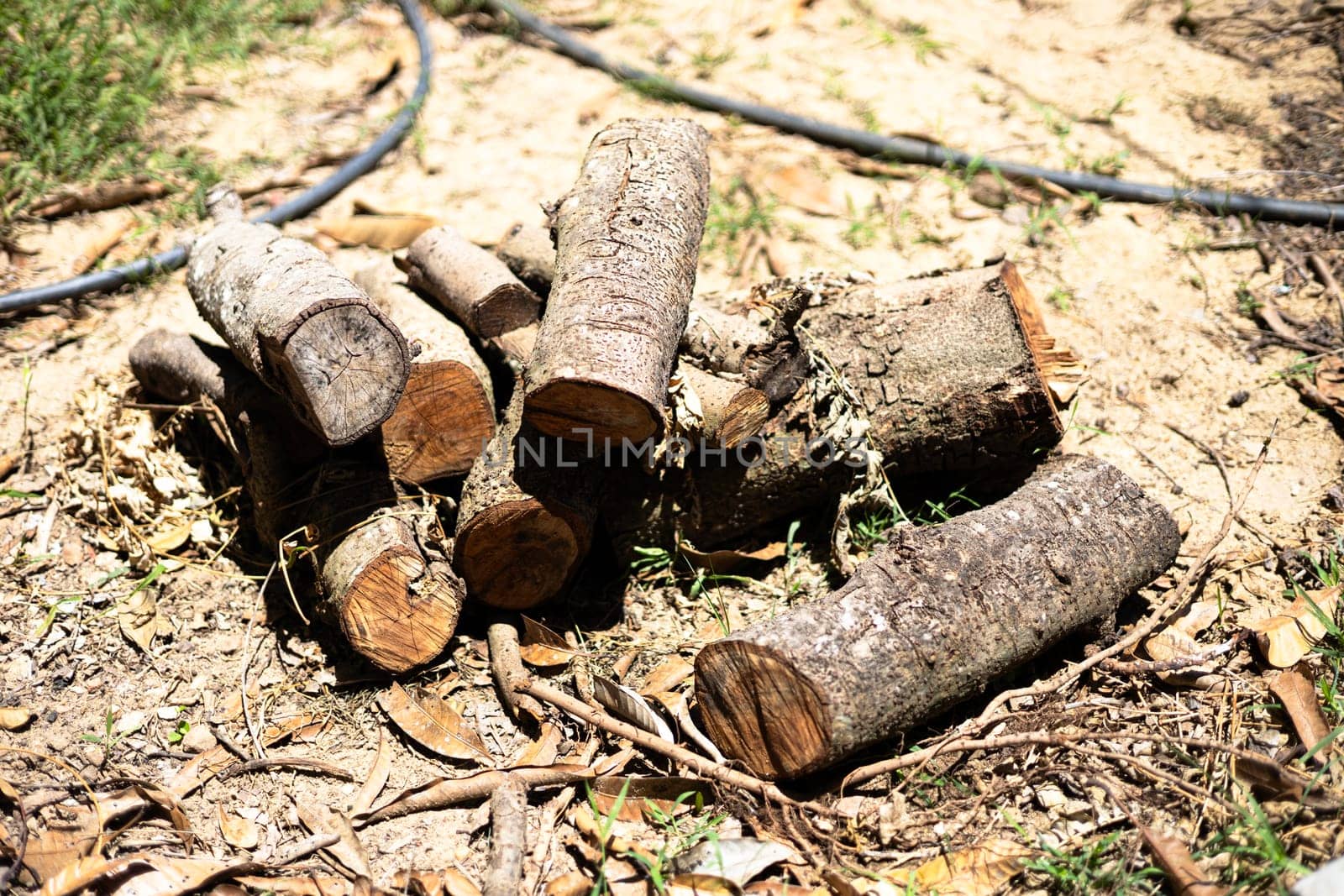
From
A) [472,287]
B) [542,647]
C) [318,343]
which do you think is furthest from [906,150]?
[318,343]

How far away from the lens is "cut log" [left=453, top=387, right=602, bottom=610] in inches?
102

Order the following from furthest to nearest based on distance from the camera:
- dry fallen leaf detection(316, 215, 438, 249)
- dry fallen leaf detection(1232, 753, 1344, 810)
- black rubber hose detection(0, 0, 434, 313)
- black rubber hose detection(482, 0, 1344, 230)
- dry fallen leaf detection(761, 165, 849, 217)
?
1. dry fallen leaf detection(761, 165, 849, 217)
2. dry fallen leaf detection(316, 215, 438, 249)
3. black rubber hose detection(482, 0, 1344, 230)
4. black rubber hose detection(0, 0, 434, 313)
5. dry fallen leaf detection(1232, 753, 1344, 810)

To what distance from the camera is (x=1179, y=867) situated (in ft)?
6.74

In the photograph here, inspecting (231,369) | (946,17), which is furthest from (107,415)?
(946,17)

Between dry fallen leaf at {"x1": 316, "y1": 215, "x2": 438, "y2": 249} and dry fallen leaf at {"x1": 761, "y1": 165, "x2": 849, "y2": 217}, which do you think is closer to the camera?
dry fallen leaf at {"x1": 316, "y1": 215, "x2": 438, "y2": 249}

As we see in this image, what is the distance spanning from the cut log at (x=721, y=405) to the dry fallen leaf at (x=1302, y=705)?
1469 millimetres

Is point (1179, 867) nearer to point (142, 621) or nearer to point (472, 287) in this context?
point (472, 287)

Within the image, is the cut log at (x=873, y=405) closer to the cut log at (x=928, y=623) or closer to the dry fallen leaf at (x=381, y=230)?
the cut log at (x=928, y=623)

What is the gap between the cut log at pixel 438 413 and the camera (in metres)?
2.67

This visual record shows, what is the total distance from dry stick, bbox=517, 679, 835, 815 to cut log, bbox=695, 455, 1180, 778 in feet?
0.14

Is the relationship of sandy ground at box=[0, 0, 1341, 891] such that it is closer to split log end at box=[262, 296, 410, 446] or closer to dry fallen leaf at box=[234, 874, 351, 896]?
dry fallen leaf at box=[234, 874, 351, 896]

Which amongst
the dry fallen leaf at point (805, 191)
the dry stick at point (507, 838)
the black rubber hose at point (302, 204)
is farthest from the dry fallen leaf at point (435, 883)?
the dry fallen leaf at point (805, 191)

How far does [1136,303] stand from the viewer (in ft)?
12.2

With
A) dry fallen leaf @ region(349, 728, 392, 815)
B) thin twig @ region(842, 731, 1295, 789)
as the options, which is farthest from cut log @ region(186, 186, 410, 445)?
thin twig @ region(842, 731, 1295, 789)
